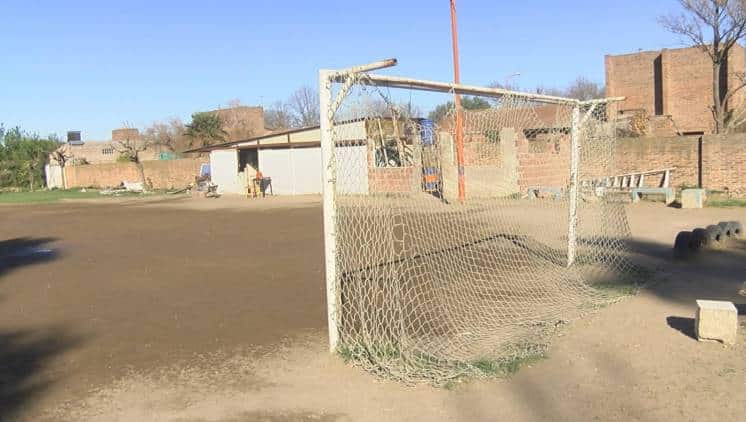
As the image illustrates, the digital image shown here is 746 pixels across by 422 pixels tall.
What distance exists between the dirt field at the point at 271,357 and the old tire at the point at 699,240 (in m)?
0.25

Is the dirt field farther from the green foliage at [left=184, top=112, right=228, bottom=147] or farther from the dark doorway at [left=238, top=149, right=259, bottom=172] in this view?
the green foliage at [left=184, top=112, right=228, bottom=147]

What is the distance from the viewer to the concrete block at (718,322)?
483 cm

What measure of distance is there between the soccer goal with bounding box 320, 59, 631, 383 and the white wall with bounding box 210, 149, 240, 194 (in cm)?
2064

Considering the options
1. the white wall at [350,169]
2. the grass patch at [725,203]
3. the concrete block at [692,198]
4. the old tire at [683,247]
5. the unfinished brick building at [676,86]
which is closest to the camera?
the white wall at [350,169]

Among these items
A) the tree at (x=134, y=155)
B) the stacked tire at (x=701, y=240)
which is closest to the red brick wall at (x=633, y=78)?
the stacked tire at (x=701, y=240)

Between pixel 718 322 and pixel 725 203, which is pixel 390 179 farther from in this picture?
pixel 725 203

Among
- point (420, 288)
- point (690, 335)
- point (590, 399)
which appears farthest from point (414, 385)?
point (420, 288)

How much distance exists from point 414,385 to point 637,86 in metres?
34.8

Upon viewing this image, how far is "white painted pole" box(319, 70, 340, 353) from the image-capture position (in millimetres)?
4918

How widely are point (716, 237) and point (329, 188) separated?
7.08 metres

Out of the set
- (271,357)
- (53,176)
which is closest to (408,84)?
(271,357)

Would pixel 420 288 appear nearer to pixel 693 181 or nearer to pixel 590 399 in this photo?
pixel 590 399

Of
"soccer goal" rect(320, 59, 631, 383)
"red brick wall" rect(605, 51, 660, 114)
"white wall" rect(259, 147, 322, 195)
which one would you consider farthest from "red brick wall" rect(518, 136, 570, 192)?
"red brick wall" rect(605, 51, 660, 114)

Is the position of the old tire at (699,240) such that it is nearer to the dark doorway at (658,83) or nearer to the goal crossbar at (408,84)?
the goal crossbar at (408,84)
